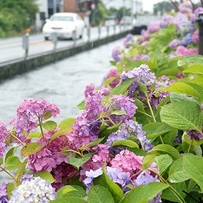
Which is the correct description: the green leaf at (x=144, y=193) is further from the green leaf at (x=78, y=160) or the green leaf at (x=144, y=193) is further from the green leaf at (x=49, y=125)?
the green leaf at (x=49, y=125)

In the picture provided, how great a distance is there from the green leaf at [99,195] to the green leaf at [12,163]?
500mm

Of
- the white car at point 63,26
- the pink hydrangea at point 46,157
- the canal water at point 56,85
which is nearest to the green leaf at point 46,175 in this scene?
the pink hydrangea at point 46,157

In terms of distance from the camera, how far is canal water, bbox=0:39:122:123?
8.83 meters

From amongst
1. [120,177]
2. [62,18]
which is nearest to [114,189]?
[120,177]

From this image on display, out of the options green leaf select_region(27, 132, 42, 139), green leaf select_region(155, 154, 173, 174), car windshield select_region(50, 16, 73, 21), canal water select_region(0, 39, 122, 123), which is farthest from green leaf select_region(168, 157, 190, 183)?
car windshield select_region(50, 16, 73, 21)

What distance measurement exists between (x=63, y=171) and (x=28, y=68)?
13084mm

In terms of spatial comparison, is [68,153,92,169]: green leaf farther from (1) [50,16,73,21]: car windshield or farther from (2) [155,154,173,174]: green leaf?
(1) [50,16,73,21]: car windshield

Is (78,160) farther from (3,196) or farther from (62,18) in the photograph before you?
(62,18)

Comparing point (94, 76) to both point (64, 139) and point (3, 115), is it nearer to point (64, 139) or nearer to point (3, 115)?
point (3, 115)

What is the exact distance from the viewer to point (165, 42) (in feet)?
23.2

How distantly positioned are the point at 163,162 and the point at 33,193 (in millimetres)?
348

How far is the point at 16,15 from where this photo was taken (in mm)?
42469

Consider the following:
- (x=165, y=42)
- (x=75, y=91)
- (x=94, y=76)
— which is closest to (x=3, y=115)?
(x=165, y=42)

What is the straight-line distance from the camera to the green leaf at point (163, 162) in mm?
1453
